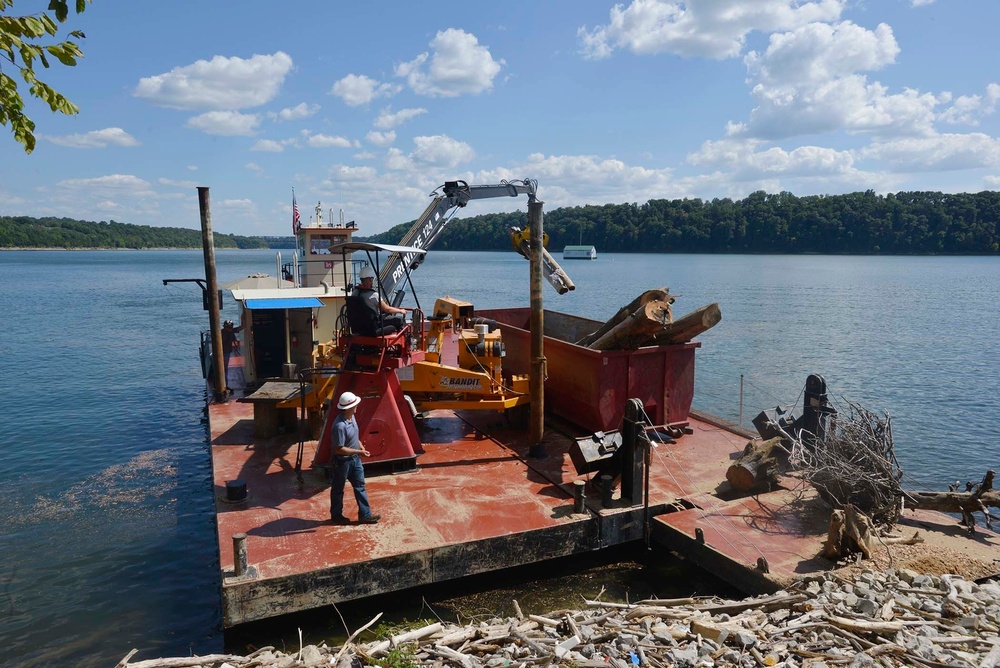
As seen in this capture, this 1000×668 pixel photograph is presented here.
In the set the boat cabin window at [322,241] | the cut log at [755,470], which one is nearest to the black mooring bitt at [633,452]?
the cut log at [755,470]

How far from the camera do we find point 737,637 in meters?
5.18

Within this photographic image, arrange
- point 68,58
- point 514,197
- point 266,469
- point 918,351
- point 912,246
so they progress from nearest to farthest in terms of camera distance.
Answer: point 68,58
point 266,469
point 514,197
point 918,351
point 912,246

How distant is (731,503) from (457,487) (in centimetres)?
337

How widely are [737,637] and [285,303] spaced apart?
1035cm

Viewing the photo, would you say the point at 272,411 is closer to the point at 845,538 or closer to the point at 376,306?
the point at 376,306

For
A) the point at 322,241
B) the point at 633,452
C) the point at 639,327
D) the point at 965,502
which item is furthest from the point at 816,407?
the point at 322,241

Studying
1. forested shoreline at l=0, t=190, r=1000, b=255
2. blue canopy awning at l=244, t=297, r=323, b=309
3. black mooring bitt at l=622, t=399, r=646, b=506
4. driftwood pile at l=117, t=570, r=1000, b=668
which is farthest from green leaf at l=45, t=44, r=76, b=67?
forested shoreline at l=0, t=190, r=1000, b=255

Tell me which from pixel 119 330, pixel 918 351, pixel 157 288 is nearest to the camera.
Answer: pixel 918 351

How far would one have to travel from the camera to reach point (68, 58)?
327 centimetres

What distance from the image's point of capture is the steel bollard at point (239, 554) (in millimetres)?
6149

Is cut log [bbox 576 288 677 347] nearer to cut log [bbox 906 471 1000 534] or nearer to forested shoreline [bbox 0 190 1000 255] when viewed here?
cut log [bbox 906 471 1000 534]

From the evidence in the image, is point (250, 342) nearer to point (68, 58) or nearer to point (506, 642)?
point (506, 642)

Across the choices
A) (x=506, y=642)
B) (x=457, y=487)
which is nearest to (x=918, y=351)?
(x=457, y=487)

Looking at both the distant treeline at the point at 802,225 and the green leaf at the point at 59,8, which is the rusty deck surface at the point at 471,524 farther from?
the distant treeline at the point at 802,225
